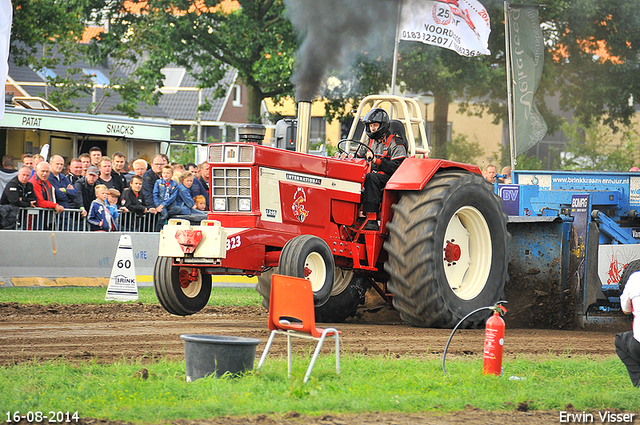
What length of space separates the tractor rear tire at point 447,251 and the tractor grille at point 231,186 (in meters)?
1.53

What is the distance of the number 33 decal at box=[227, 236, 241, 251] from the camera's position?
7.79 meters

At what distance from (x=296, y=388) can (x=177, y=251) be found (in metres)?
3.08

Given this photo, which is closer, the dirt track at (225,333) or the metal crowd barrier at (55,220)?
the dirt track at (225,333)

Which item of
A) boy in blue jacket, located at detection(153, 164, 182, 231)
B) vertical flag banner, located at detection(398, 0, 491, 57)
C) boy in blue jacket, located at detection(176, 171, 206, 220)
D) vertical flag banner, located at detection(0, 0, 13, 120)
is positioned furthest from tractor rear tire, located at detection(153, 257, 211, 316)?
vertical flag banner, located at detection(398, 0, 491, 57)

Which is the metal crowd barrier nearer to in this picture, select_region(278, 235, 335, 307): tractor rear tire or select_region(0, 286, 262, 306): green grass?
select_region(0, 286, 262, 306): green grass

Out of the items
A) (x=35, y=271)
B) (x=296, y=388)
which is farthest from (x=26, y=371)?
(x=35, y=271)

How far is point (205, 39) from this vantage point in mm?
27188

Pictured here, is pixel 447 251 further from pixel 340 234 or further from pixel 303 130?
pixel 303 130

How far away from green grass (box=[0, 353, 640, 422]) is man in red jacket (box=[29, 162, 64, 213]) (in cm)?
734

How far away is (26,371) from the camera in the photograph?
216 inches

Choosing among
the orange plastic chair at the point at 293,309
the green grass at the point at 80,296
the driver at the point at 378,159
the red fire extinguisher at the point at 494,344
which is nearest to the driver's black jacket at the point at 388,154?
the driver at the point at 378,159

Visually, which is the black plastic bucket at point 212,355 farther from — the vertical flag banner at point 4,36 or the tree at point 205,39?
the tree at point 205,39

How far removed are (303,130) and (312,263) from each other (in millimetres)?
1643

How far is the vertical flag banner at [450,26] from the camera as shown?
677 inches
